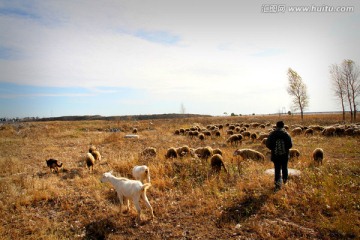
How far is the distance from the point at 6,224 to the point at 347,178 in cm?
1090

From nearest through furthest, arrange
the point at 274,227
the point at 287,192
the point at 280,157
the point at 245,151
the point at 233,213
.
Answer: the point at 274,227
the point at 233,213
the point at 287,192
the point at 280,157
the point at 245,151

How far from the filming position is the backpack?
8281 millimetres

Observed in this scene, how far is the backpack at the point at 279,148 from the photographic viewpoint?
8281mm

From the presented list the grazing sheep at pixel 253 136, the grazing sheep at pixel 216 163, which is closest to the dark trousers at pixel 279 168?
the grazing sheep at pixel 216 163

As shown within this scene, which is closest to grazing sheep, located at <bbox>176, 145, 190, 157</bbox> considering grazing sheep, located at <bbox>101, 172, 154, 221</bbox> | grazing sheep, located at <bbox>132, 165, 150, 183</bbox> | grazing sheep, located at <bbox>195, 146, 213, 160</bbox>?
grazing sheep, located at <bbox>195, 146, 213, 160</bbox>

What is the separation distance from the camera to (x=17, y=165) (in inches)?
538

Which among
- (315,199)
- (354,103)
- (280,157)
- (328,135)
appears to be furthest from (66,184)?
(354,103)

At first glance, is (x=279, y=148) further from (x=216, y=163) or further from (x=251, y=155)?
(x=251, y=155)

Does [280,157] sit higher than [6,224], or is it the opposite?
[280,157]

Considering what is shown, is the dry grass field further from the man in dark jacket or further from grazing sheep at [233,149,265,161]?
grazing sheep at [233,149,265,161]

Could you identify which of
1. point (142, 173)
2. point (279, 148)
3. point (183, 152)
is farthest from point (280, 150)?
point (183, 152)

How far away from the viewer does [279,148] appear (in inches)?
327

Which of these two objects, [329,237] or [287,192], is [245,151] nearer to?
[287,192]

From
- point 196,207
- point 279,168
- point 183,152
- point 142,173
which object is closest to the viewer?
point 196,207
